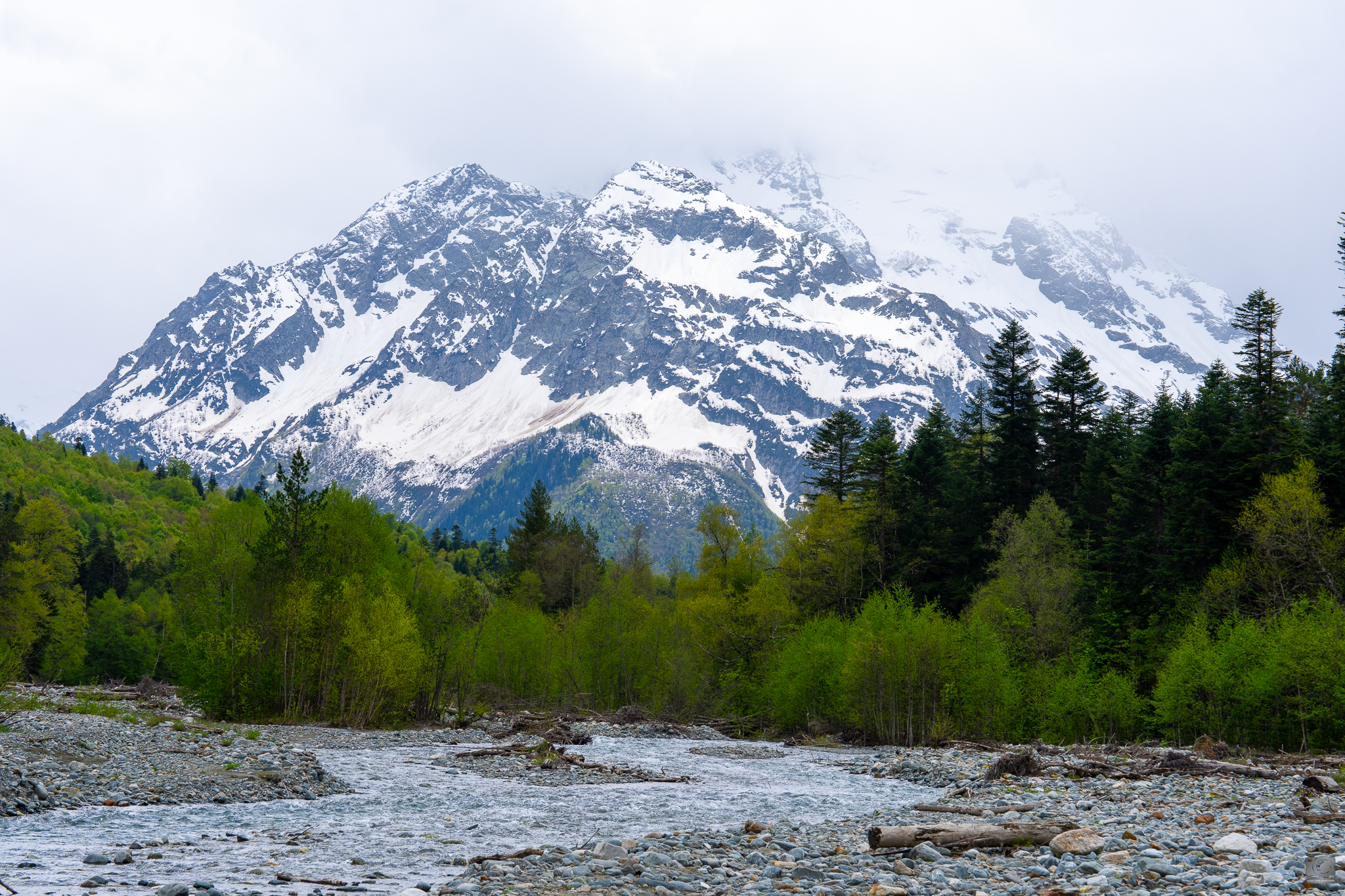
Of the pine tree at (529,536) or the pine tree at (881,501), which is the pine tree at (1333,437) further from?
the pine tree at (529,536)

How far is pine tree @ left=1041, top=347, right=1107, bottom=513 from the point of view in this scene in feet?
230

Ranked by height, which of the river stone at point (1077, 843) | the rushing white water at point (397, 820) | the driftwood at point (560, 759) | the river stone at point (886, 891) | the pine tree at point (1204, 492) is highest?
the pine tree at point (1204, 492)

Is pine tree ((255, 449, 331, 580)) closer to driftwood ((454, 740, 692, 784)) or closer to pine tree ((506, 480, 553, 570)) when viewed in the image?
driftwood ((454, 740, 692, 784))

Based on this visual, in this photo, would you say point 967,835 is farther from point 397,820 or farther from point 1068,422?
point 1068,422

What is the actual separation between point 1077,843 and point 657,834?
8.32 m

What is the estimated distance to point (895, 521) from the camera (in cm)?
6906

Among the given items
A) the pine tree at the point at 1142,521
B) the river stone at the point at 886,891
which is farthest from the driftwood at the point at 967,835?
the pine tree at the point at 1142,521

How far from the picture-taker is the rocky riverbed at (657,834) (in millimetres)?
13109

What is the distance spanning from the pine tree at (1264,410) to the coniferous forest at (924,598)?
5.7 inches

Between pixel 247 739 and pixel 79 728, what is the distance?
5.62 meters

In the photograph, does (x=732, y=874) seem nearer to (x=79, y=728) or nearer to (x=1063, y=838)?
(x=1063, y=838)

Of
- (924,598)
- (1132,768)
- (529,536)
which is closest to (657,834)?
(1132,768)

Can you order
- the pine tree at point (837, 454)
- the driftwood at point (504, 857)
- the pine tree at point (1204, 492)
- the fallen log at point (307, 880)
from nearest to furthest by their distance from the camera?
the fallen log at point (307, 880) → the driftwood at point (504, 857) → the pine tree at point (1204, 492) → the pine tree at point (837, 454)

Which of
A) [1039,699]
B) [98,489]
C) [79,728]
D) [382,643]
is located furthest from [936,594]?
[98,489]
